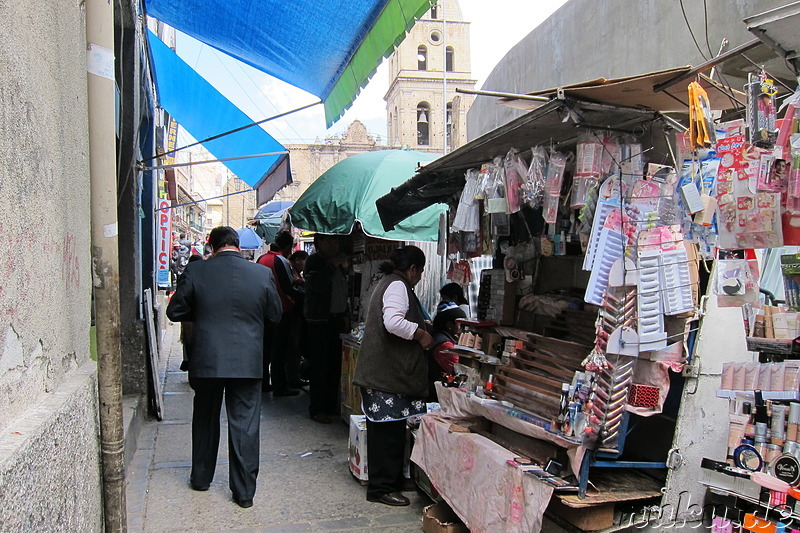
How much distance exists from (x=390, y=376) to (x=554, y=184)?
200 centimetres

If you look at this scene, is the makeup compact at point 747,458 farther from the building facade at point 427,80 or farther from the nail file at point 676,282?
the building facade at point 427,80

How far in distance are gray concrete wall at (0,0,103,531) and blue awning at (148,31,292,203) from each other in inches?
198

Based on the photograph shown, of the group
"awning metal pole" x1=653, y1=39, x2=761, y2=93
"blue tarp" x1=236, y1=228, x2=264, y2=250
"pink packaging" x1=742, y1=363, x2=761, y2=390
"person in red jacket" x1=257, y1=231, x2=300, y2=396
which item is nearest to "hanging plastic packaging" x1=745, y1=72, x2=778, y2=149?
"awning metal pole" x1=653, y1=39, x2=761, y2=93

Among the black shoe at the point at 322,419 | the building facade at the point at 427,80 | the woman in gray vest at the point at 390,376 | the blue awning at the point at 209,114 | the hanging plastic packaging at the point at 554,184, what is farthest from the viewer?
the building facade at the point at 427,80

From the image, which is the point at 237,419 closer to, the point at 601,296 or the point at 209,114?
the point at 601,296

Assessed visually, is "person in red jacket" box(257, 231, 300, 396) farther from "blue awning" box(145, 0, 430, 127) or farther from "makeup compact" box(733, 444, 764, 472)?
"makeup compact" box(733, 444, 764, 472)

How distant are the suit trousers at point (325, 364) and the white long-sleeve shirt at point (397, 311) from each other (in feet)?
7.62

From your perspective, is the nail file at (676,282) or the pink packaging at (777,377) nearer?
the pink packaging at (777,377)

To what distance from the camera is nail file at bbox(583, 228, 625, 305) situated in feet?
9.89

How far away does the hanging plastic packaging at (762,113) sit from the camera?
229 centimetres

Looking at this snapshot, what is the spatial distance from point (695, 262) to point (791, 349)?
0.54 meters

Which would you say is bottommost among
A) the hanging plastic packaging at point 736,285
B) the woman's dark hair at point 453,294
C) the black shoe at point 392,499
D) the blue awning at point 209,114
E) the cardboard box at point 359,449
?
the black shoe at point 392,499

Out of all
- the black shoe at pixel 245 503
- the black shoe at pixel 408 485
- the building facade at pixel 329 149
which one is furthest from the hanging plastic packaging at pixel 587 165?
the building facade at pixel 329 149

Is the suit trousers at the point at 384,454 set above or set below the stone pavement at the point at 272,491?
above
